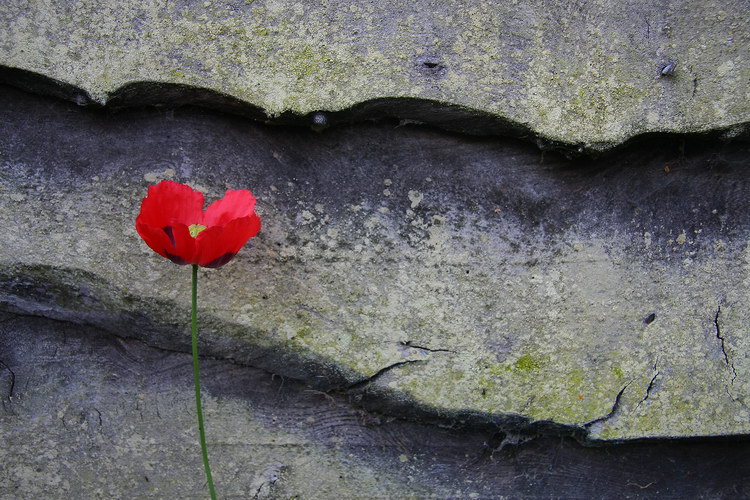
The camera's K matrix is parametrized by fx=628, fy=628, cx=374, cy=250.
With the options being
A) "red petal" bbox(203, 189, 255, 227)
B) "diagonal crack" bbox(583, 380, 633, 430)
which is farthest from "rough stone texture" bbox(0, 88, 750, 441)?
"red petal" bbox(203, 189, 255, 227)

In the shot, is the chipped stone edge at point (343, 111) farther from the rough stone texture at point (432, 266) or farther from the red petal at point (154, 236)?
the red petal at point (154, 236)

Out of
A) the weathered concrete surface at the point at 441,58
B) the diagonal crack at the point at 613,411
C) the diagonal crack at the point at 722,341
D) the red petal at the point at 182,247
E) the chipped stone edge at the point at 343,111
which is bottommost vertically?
the diagonal crack at the point at 613,411

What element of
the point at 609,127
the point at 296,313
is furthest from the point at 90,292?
the point at 609,127

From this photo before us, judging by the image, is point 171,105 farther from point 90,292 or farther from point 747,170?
point 747,170

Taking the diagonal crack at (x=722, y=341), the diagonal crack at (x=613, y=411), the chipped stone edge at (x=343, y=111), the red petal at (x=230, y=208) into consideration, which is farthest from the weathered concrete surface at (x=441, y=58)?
the diagonal crack at (x=613, y=411)

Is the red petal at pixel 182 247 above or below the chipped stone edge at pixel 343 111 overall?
below

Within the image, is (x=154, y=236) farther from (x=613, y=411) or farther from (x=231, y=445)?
(x=613, y=411)

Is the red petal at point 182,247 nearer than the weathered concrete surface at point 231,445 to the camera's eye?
Yes
